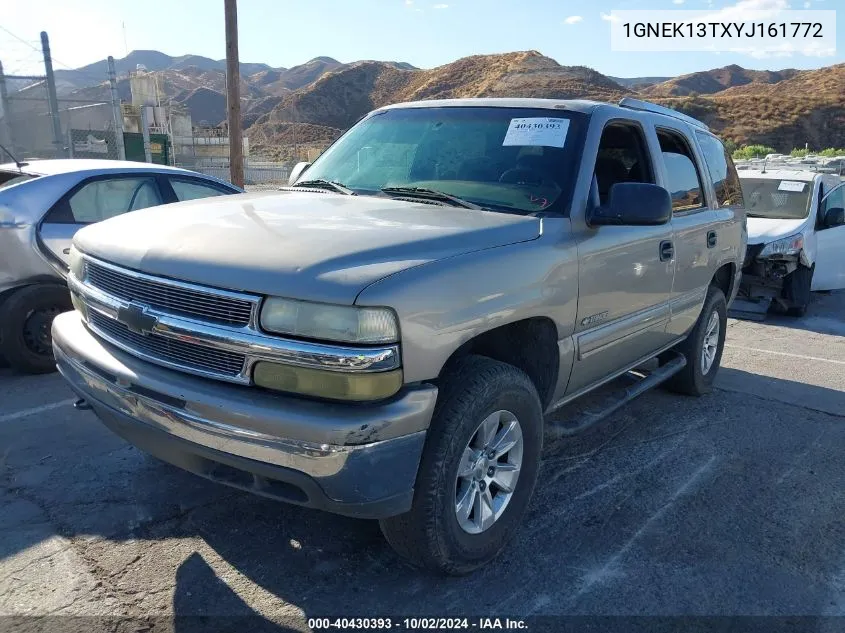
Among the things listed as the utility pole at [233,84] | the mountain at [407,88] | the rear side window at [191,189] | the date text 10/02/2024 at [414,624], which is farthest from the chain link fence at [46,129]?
the mountain at [407,88]

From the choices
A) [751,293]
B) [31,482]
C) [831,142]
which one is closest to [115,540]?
[31,482]

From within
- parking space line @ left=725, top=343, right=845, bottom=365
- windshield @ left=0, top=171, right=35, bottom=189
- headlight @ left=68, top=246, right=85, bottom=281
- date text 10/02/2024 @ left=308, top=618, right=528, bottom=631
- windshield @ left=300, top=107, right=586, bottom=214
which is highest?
windshield @ left=300, top=107, right=586, bottom=214

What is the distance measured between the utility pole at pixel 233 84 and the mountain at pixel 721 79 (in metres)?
109

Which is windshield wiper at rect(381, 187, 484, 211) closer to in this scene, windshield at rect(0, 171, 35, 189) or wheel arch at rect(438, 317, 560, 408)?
wheel arch at rect(438, 317, 560, 408)

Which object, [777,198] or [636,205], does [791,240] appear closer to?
[777,198]

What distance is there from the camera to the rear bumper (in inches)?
90.5

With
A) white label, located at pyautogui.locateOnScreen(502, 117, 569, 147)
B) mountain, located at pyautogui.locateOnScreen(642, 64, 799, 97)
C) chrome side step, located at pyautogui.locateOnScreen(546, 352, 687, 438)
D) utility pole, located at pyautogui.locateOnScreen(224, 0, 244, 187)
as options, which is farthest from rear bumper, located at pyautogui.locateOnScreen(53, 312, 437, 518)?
mountain, located at pyautogui.locateOnScreen(642, 64, 799, 97)

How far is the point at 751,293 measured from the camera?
863 centimetres

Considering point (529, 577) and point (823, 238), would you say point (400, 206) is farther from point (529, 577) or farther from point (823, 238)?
point (823, 238)

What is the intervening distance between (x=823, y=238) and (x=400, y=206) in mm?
7843

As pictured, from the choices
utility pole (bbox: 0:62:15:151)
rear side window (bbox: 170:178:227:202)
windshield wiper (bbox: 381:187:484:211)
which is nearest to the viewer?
windshield wiper (bbox: 381:187:484:211)

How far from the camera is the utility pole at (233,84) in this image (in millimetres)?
11109

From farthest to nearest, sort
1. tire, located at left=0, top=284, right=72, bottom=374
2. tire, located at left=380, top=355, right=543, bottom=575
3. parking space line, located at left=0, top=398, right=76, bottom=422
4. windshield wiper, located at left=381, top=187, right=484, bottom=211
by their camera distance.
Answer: tire, located at left=0, top=284, right=72, bottom=374 → parking space line, located at left=0, top=398, right=76, bottom=422 → windshield wiper, located at left=381, top=187, right=484, bottom=211 → tire, located at left=380, top=355, right=543, bottom=575

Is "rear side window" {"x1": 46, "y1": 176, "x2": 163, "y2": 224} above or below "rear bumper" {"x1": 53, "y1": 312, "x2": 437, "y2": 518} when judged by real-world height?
above
